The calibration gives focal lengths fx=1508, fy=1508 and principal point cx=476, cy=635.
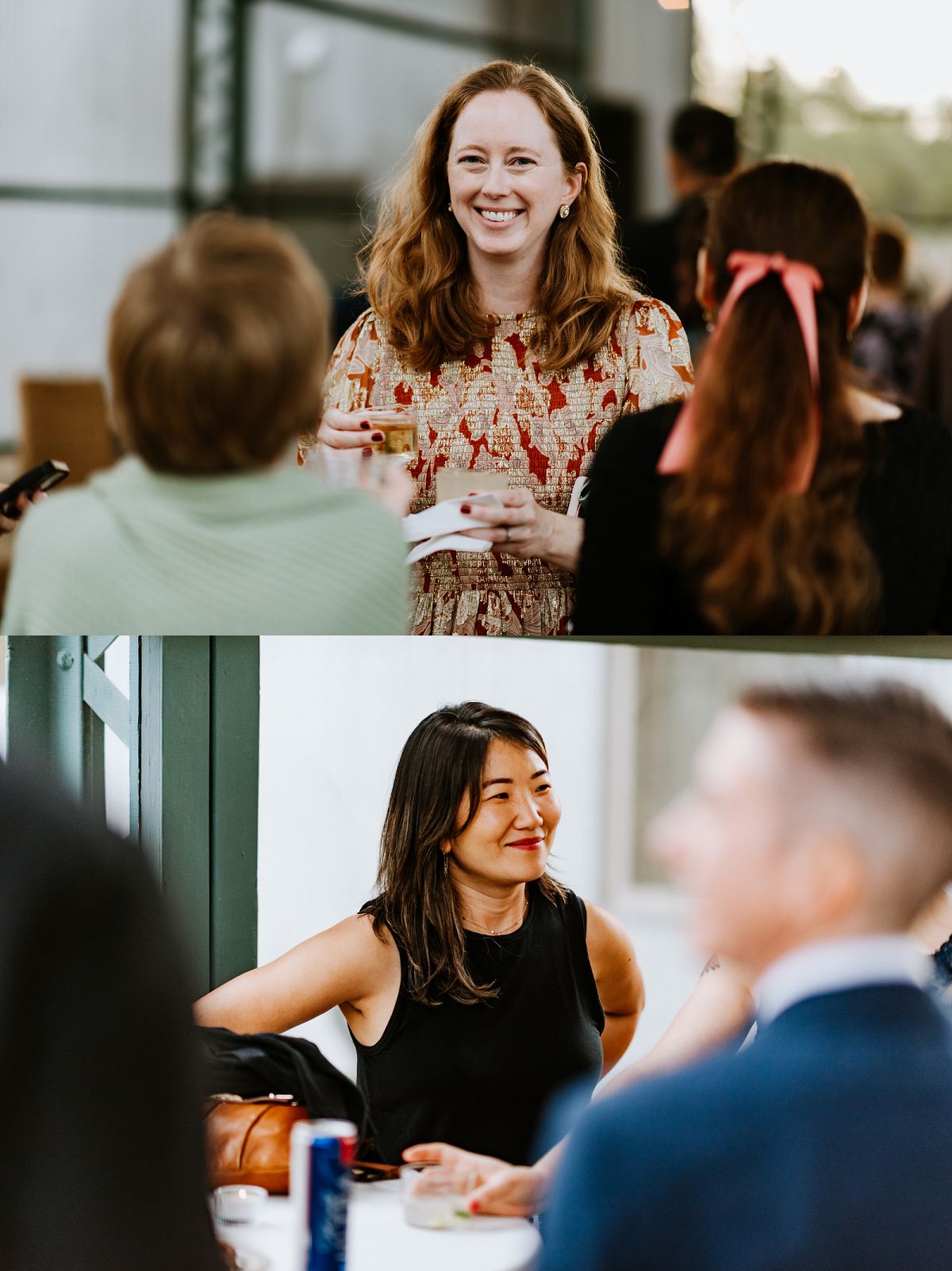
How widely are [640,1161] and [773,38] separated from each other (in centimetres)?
250

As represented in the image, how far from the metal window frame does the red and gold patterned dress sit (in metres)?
0.33

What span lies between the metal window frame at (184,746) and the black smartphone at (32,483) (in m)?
0.16

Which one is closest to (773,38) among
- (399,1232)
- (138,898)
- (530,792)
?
(530,792)

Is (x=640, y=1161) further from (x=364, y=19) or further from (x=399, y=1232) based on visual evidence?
(x=364, y=19)

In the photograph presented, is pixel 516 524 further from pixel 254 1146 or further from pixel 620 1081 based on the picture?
pixel 254 1146

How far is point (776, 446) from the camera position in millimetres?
1897

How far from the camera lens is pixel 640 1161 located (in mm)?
1263

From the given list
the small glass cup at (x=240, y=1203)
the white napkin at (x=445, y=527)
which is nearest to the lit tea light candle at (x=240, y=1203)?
the small glass cup at (x=240, y=1203)

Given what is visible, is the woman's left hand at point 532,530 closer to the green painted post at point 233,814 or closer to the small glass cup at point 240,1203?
the green painted post at point 233,814

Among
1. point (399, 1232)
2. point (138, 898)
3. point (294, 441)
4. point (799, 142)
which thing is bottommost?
point (399, 1232)

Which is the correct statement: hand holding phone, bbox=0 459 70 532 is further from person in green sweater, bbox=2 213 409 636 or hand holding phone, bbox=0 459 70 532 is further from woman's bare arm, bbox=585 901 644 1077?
woman's bare arm, bbox=585 901 644 1077

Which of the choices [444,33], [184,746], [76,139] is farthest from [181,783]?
[76,139]

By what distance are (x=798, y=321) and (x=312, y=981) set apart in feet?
3.29

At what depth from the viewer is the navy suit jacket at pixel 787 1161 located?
1.23 metres
